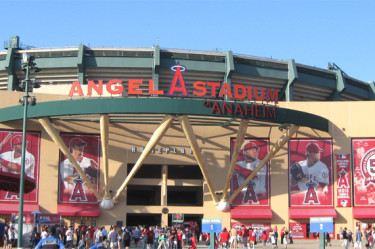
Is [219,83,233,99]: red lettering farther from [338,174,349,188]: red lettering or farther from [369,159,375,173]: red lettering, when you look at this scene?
[369,159,375,173]: red lettering

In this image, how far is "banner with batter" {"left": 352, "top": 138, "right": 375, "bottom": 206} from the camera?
56906 millimetres

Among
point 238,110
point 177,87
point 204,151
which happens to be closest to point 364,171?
point 204,151

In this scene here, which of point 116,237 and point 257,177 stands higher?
point 257,177

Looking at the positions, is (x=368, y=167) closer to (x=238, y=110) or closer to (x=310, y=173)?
(x=310, y=173)

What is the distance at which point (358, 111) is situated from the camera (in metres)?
58.0

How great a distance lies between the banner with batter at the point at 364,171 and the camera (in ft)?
187

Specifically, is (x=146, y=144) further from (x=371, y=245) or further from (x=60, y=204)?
(x=371, y=245)

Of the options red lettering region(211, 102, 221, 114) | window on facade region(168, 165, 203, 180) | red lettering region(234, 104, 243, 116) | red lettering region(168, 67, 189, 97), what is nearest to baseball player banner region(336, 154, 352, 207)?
red lettering region(234, 104, 243, 116)

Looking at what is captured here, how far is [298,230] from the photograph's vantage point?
185ft

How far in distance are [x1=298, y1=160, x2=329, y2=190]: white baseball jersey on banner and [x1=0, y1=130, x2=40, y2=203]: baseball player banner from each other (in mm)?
22156

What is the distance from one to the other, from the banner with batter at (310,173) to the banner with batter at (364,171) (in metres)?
2.15

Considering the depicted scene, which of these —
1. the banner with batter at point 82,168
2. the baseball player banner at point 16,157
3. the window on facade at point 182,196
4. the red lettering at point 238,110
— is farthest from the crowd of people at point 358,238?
the baseball player banner at point 16,157

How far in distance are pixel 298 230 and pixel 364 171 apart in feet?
25.0

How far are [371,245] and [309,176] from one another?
11.2 metres
